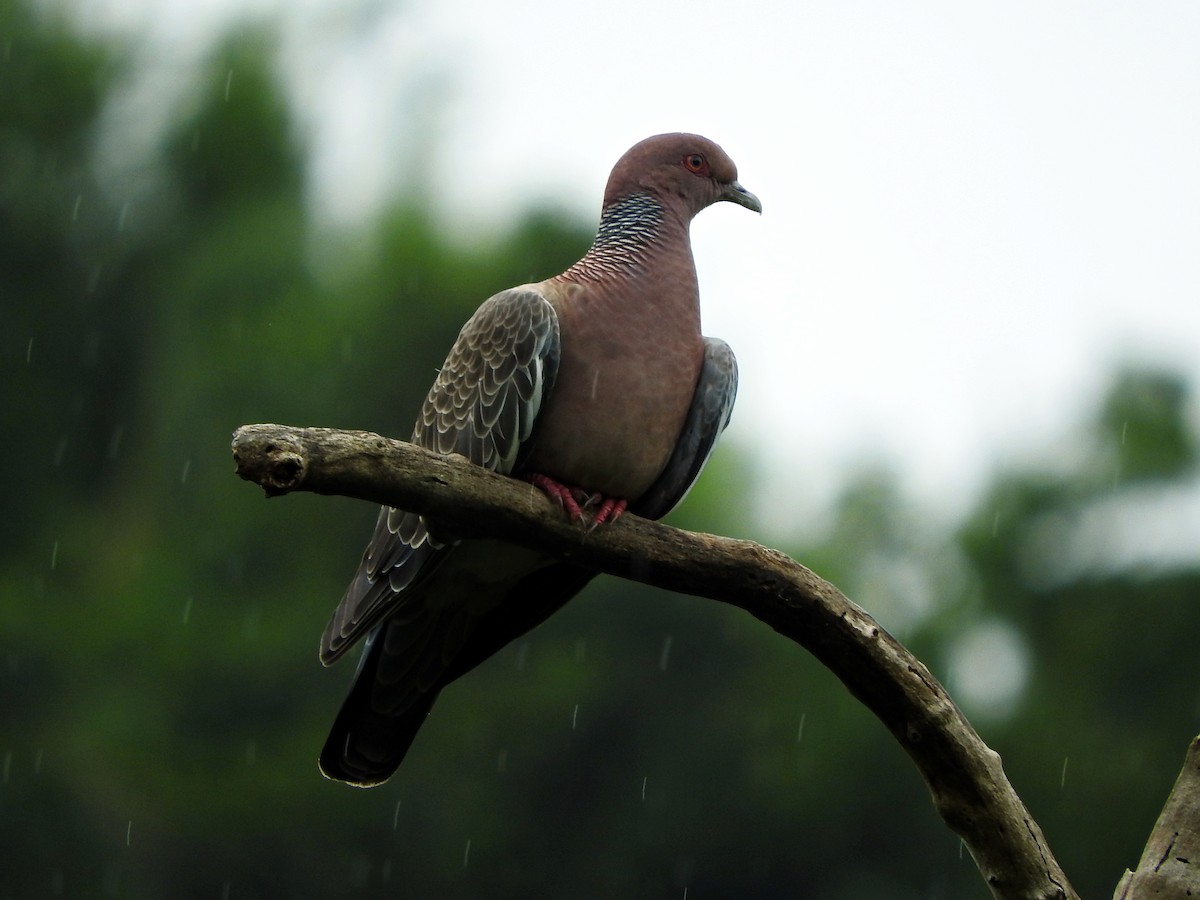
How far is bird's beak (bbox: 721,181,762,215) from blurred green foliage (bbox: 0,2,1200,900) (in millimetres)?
11490

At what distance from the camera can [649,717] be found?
18516 millimetres

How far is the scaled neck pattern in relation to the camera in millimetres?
4770

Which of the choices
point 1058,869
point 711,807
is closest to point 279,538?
point 711,807

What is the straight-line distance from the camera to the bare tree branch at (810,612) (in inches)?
147

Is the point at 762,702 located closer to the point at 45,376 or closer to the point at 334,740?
the point at 45,376

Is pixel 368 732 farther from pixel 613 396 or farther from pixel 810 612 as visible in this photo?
pixel 810 612

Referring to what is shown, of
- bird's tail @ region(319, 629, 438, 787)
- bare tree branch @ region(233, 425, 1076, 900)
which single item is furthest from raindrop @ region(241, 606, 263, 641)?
bare tree branch @ region(233, 425, 1076, 900)

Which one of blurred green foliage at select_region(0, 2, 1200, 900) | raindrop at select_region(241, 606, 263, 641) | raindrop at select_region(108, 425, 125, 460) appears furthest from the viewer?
raindrop at select_region(108, 425, 125, 460)

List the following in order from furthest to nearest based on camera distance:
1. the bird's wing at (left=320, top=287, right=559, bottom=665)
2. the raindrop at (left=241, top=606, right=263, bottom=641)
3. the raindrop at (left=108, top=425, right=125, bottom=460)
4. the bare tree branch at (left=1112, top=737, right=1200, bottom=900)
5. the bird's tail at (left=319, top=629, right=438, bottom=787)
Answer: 1. the raindrop at (left=108, top=425, right=125, bottom=460)
2. the raindrop at (left=241, top=606, right=263, bottom=641)
3. the bird's tail at (left=319, top=629, right=438, bottom=787)
4. the bird's wing at (left=320, top=287, right=559, bottom=665)
5. the bare tree branch at (left=1112, top=737, right=1200, bottom=900)

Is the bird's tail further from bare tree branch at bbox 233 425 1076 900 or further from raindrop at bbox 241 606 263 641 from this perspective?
raindrop at bbox 241 606 263 641

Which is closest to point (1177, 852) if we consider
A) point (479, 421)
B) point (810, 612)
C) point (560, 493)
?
point (810, 612)

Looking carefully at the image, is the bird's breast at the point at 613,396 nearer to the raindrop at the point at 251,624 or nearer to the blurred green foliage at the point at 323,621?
the blurred green foliage at the point at 323,621

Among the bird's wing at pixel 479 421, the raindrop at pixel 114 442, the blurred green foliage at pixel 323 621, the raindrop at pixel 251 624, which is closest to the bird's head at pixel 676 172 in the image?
the bird's wing at pixel 479 421

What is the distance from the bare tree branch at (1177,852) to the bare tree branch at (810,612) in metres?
0.21
